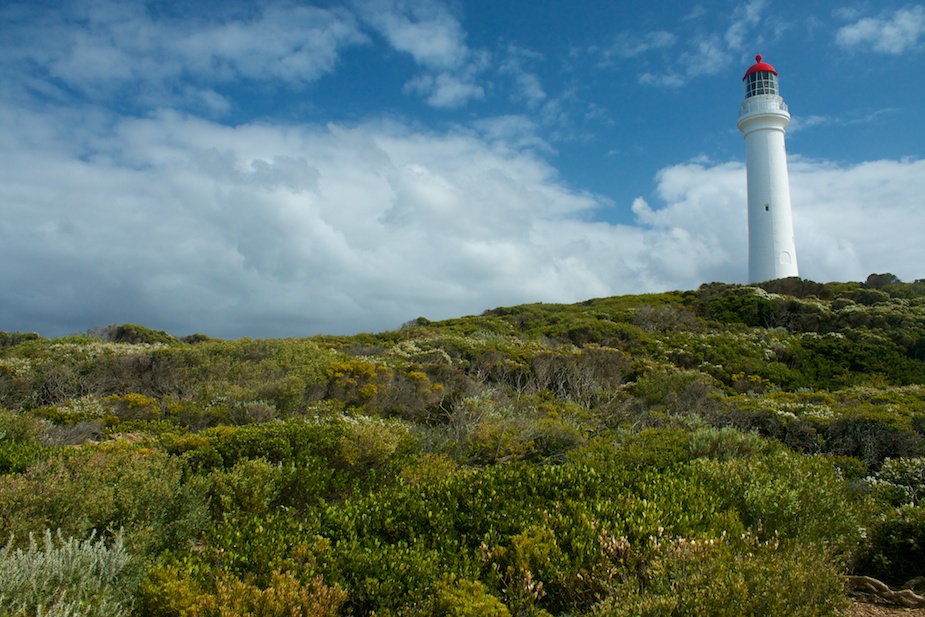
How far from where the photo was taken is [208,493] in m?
6.21

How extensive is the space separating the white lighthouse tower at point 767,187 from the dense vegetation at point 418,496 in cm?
1983

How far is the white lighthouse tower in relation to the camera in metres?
33.8

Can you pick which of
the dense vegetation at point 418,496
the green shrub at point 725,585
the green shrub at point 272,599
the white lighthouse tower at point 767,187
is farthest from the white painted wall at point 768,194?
the green shrub at point 272,599

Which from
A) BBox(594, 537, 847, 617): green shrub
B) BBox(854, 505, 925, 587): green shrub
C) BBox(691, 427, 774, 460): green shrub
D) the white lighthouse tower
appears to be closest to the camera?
BBox(594, 537, 847, 617): green shrub

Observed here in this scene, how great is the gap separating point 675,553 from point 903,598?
2108 mm

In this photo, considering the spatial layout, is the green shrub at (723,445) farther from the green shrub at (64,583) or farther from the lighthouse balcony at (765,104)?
the lighthouse balcony at (765,104)

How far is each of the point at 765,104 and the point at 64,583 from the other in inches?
1505

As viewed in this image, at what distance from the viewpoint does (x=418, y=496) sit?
525cm

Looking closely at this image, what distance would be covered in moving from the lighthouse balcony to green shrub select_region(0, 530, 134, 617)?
37673 millimetres

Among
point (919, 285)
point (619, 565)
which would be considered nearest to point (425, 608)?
point (619, 565)

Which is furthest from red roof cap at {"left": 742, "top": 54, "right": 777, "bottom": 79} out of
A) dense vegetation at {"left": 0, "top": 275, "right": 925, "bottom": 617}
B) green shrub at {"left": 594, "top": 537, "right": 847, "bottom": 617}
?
green shrub at {"left": 594, "top": 537, "right": 847, "bottom": 617}

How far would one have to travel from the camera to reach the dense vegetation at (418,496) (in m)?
3.63

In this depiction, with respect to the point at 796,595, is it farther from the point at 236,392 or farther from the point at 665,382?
the point at 665,382

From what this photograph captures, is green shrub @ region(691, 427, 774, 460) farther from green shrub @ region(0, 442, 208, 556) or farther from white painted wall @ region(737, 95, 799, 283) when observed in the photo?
white painted wall @ region(737, 95, 799, 283)
